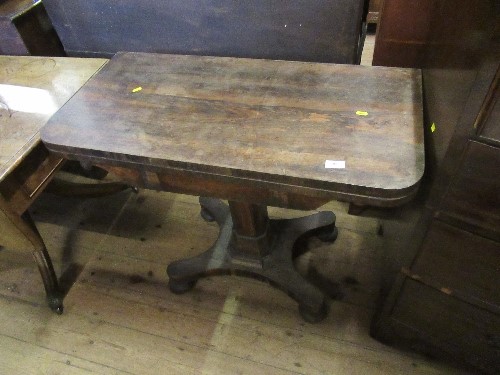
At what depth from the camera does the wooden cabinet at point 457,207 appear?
59 cm

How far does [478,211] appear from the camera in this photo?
27.3 inches

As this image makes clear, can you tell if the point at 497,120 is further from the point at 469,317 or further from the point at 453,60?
the point at 469,317

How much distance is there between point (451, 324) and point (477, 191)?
479 millimetres

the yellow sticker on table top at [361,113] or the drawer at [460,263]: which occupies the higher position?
the yellow sticker on table top at [361,113]

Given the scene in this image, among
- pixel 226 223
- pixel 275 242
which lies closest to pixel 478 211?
pixel 275 242

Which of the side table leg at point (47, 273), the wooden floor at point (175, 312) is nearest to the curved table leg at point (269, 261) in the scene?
the wooden floor at point (175, 312)

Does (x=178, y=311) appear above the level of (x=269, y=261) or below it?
below

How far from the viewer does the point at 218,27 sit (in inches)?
47.2

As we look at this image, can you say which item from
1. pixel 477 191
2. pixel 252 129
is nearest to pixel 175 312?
pixel 252 129

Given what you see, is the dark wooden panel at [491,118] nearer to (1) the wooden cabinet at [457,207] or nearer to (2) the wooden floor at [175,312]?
(1) the wooden cabinet at [457,207]

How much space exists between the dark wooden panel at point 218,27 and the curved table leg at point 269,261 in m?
0.55

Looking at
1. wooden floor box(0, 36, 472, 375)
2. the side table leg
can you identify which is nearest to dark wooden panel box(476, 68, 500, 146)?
wooden floor box(0, 36, 472, 375)

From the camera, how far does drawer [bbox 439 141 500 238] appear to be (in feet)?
2.01

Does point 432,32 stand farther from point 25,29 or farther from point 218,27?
point 25,29
